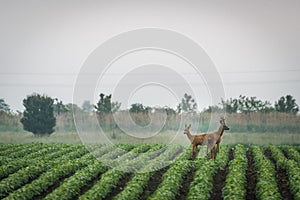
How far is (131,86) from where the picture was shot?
18.6 m

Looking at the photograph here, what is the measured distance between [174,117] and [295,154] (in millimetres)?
10138

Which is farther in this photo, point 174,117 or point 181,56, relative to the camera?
point 174,117

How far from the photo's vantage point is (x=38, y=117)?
3431cm

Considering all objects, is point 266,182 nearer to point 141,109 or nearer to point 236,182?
point 236,182

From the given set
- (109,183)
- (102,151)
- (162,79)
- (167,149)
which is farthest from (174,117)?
(109,183)

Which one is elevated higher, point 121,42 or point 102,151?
point 121,42

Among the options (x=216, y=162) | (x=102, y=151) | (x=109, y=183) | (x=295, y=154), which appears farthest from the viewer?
(x=102, y=151)

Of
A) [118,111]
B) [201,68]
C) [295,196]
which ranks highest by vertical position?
[201,68]

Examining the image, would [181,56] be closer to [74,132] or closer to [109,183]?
[109,183]

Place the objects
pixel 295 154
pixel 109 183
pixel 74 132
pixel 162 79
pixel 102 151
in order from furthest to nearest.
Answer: pixel 74 132 → pixel 102 151 → pixel 295 154 → pixel 162 79 → pixel 109 183

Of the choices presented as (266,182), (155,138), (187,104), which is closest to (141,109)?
(155,138)

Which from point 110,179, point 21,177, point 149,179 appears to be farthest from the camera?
point 149,179

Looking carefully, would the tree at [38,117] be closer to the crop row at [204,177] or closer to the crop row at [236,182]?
the crop row at [204,177]

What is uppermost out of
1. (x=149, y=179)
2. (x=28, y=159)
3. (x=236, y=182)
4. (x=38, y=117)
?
(x=38, y=117)
